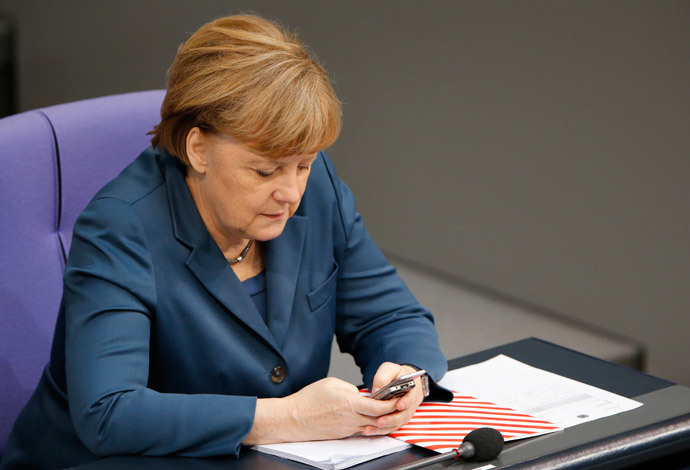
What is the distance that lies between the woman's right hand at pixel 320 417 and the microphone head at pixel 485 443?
0.48 feet

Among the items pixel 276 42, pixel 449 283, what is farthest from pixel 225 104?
pixel 449 283

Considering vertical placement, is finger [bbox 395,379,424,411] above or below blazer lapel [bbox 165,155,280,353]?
below

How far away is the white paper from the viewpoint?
4.57ft

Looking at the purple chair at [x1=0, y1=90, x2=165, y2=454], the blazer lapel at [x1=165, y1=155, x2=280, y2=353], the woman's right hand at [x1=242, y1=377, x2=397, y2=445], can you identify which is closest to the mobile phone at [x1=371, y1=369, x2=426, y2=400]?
the woman's right hand at [x1=242, y1=377, x2=397, y2=445]

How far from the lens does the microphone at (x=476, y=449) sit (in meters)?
1.36


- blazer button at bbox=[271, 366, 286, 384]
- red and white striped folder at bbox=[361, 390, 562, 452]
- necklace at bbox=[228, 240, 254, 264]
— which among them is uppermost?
necklace at bbox=[228, 240, 254, 264]

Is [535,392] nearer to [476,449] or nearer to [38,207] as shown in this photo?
[476,449]

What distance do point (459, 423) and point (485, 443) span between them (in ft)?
0.50

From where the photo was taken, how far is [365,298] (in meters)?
1.86

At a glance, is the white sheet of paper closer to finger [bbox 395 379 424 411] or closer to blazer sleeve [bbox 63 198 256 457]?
finger [bbox 395 379 424 411]

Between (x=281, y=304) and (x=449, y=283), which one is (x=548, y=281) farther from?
(x=281, y=304)

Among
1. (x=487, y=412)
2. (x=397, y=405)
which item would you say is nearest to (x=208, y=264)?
(x=397, y=405)

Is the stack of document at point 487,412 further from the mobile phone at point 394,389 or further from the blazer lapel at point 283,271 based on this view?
the blazer lapel at point 283,271

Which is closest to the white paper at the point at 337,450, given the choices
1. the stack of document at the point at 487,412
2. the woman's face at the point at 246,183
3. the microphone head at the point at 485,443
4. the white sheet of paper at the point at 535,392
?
the stack of document at the point at 487,412
